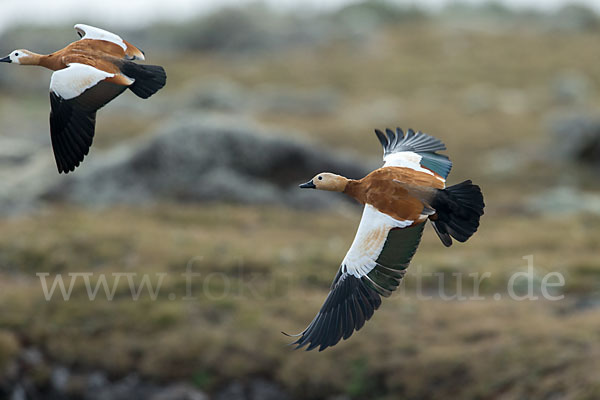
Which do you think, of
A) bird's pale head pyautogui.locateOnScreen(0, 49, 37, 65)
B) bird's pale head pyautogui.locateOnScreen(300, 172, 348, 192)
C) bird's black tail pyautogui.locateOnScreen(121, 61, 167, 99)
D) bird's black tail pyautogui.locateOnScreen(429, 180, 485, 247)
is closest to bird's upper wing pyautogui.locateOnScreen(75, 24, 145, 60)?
bird's black tail pyautogui.locateOnScreen(121, 61, 167, 99)

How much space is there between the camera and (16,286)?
1664cm

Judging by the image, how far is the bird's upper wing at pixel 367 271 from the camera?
5.46 metres

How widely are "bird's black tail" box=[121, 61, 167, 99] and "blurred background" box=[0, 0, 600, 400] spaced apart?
9.35 metres

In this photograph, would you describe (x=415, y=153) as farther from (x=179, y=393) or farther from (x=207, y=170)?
(x=207, y=170)

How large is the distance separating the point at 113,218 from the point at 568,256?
37.5 ft

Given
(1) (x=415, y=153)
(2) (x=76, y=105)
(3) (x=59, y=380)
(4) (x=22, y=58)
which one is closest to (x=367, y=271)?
(1) (x=415, y=153)

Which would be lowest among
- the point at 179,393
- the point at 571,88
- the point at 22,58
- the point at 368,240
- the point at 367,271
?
the point at 179,393

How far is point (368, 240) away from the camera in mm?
5512

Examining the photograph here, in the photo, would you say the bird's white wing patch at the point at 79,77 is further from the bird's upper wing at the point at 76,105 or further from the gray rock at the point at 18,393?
the gray rock at the point at 18,393

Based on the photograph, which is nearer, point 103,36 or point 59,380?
point 103,36

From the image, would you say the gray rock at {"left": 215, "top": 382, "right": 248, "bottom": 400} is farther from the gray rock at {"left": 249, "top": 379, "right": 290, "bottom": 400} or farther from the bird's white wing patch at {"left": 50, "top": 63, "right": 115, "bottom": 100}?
the bird's white wing patch at {"left": 50, "top": 63, "right": 115, "bottom": 100}

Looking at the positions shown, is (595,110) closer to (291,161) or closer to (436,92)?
(436,92)

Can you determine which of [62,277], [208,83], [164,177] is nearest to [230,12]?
[208,83]

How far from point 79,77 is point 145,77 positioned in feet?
1.40
